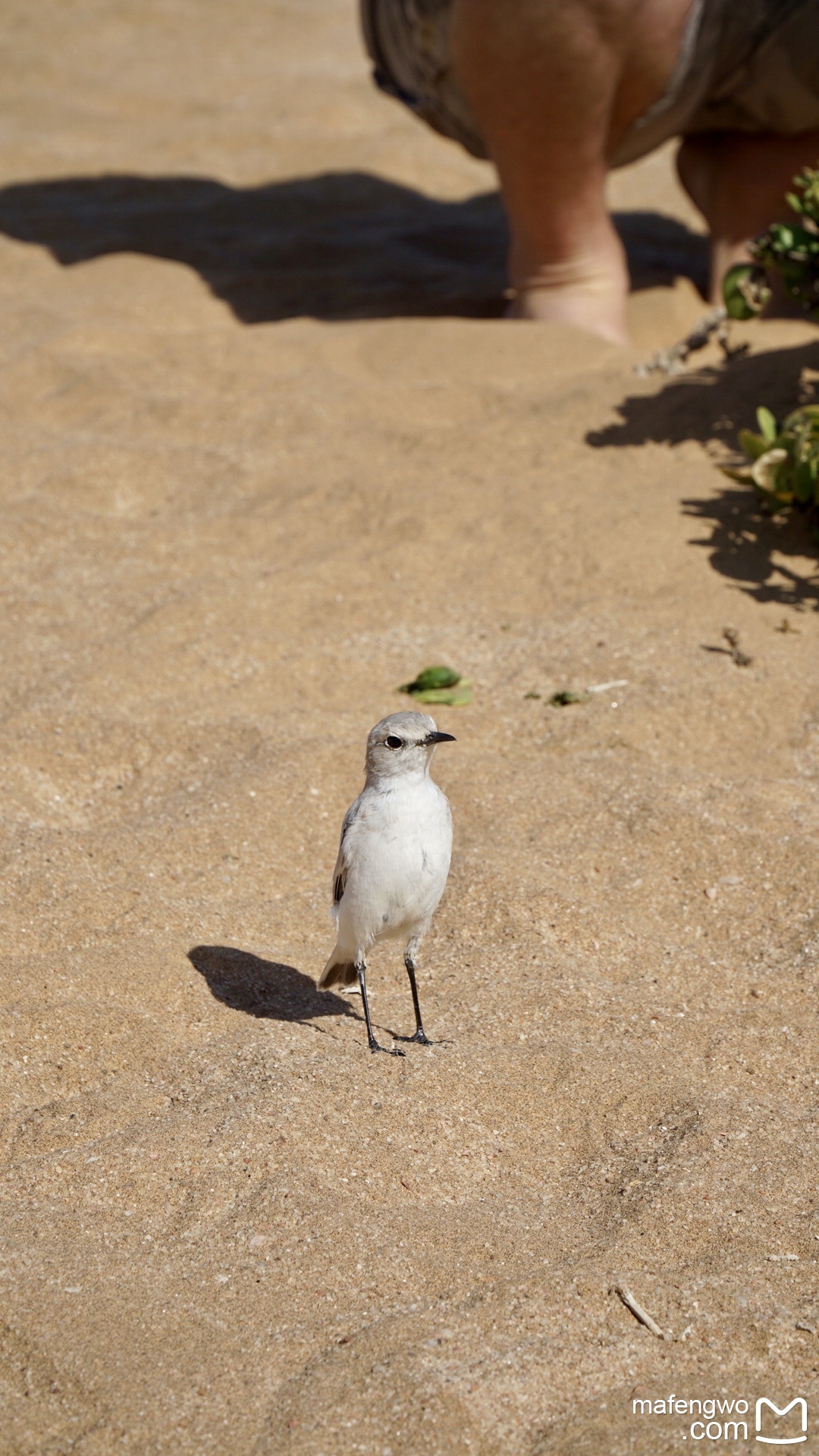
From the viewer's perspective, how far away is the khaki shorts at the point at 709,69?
6.77 metres

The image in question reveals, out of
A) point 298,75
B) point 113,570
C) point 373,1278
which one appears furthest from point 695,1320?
point 298,75

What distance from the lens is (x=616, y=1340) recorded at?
7.36ft

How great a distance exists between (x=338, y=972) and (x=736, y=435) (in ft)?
12.0

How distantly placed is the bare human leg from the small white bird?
480 centimetres

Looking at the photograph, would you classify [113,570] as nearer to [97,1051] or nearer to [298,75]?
[97,1051]

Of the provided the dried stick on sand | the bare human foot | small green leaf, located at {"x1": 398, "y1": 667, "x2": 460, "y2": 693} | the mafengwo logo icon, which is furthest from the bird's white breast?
the bare human foot

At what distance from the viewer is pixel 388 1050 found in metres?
3.12

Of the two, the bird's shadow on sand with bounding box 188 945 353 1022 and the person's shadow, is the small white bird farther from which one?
the person's shadow

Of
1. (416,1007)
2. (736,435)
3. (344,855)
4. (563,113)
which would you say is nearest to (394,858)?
(344,855)

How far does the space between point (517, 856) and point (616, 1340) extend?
169 cm

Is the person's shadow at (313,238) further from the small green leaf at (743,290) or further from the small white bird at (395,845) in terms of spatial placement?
the small white bird at (395,845)

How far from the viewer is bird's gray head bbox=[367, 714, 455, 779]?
3000mm

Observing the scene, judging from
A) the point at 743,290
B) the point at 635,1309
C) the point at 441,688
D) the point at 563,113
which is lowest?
the point at 441,688

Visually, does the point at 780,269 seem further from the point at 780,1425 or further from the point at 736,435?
the point at 780,1425
